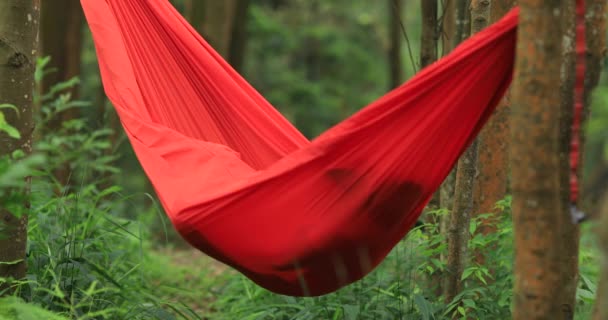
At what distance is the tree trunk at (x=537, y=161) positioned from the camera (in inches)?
61.9

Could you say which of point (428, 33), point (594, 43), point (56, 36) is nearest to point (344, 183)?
point (594, 43)

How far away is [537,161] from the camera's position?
1568 millimetres

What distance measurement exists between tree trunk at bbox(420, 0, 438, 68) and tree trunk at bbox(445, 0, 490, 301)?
729 millimetres

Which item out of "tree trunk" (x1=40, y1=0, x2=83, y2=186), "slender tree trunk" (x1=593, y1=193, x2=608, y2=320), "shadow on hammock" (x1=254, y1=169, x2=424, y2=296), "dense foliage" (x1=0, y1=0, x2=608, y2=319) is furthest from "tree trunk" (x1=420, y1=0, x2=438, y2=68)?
"tree trunk" (x1=40, y1=0, x2=83, y2=186)

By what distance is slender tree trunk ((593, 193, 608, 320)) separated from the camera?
1.41 metres

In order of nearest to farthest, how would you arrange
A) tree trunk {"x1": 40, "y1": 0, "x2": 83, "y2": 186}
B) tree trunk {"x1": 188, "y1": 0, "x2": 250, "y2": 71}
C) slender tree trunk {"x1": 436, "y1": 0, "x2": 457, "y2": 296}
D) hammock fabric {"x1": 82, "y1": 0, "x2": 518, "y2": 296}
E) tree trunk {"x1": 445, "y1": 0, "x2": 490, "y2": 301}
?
hammock fabric {"x1": 82, "y1": 0, "x2": 518, "y2": 296} → tree trunk {"x1": 445, "y1": 0, "x2": 490, "y2": 301} → slender tree trunk {"x1": 436, "y1": 0, "x2": 457, "y2": 296} → tree trunk {"x1": 40, "y1": 0, "x2": 83, "y2": 186} → tree trunk {"x1": 188, "y1": 0, "x2": 250, "y2": 71}

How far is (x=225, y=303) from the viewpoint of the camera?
10.2 feet

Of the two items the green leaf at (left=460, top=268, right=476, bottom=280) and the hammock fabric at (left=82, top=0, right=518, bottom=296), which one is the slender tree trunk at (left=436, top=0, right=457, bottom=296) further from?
the hammock fabric at (left=82, top=0, right=518, bottom=296)

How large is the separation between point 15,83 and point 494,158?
1706 millimetres

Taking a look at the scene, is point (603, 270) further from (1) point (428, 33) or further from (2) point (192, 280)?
(2) point (192, 280)

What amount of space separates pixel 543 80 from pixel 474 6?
3.06ft

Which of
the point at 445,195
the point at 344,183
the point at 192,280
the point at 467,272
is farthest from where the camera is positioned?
the point at 192,280

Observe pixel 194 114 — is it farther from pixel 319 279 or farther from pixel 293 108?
pixel 293 108

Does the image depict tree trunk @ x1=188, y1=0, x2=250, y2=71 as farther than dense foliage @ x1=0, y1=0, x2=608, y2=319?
Yes
